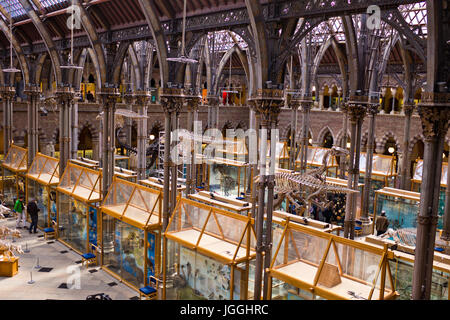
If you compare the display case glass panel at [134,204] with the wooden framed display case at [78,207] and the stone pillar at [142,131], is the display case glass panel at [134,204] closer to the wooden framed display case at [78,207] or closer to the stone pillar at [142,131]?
the wooden framed display case at [78,207]

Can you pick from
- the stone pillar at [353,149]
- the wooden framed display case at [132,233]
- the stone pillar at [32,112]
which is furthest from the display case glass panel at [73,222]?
the stone pillar at [353,149]

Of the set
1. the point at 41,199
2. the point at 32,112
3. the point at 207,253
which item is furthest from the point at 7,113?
the point at 207,253

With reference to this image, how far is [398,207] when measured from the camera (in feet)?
46.3

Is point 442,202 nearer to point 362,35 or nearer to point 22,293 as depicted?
point 362,35

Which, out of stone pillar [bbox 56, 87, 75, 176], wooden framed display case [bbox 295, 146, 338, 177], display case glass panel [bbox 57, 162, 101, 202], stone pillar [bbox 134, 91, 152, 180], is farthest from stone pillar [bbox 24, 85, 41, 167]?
wooden framed display case [bbox 295, 146, 338, 177]

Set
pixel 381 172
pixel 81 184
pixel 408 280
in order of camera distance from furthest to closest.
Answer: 1. pixel 381 172
2. pixel 81 184
3. pixel 408 280

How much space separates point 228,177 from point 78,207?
8.74 metres

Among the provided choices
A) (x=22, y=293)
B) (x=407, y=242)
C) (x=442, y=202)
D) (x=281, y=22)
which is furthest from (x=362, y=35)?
(x=22, y=293)

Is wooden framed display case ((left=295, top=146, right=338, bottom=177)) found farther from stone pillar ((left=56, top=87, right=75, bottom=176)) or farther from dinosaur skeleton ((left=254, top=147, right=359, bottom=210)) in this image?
stone pillar ((left=56, top=87, right=75, bottom=176))

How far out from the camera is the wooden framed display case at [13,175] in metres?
16.9

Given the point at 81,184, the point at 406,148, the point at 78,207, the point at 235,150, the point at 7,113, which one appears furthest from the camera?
the point at 235,150

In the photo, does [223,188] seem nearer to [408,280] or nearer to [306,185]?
[306,185]

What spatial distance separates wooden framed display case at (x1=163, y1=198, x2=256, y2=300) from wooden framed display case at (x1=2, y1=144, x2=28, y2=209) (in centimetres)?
1017
